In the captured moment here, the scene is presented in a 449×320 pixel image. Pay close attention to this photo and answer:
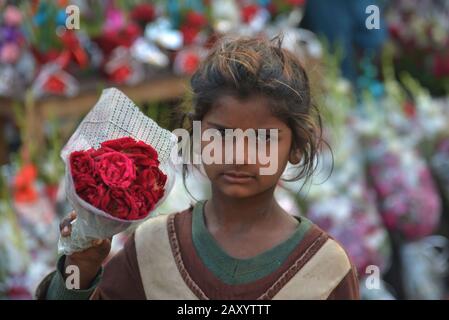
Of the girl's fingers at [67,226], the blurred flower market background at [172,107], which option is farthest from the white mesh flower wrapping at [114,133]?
the blurred flower market background at [172,107]

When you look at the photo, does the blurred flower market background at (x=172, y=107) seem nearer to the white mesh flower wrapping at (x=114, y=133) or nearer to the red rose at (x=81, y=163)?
the white mesh flower wrapping at (x=114, y=133)

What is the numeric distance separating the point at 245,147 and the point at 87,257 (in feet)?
1.10

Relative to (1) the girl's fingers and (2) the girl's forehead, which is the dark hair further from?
(1) the girl's fingers

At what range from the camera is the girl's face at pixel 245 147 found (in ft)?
5.23

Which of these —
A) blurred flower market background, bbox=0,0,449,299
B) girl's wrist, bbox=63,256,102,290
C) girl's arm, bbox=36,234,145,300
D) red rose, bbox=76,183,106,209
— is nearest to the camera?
red rose, bbox=76,183,106,209

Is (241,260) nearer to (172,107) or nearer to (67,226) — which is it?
(67,226)

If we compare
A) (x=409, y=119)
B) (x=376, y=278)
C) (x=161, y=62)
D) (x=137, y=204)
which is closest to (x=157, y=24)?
(x=161, y=62)

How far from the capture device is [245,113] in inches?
62.8

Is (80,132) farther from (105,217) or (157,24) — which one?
(157,24)

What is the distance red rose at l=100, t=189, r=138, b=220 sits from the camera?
1.46 meters

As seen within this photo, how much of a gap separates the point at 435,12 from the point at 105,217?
4.44 meters

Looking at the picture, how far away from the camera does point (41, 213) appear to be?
278 centimetres

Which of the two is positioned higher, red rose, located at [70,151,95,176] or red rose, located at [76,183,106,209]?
red rose, located at [70,151,95,176]

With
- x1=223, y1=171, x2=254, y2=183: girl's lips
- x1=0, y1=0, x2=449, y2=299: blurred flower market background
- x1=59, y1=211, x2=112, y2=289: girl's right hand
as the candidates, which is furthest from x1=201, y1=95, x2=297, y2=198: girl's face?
x1=0, y1=0, x2=449, y2=299: blurred flower market background
